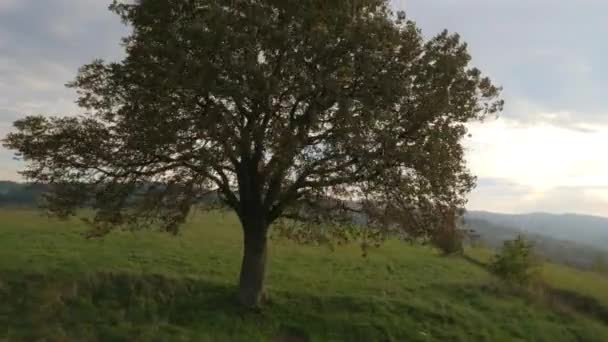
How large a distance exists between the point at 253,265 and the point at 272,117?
7041 millimetres

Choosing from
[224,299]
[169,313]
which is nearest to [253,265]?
[224,299]

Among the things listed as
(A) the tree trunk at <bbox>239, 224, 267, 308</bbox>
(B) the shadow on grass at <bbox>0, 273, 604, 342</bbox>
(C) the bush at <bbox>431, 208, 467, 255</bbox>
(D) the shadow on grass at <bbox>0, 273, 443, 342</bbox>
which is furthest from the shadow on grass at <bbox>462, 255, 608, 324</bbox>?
(A) the tree trunk at <bbox>239, 224, 267, 308</bbox>

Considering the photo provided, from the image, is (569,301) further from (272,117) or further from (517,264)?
(272,117)

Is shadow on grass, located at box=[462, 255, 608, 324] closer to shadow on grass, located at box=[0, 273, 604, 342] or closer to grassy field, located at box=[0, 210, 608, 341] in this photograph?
grassy field, located at box=[0, 210, 608, 341]

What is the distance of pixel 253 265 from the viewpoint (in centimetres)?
2383

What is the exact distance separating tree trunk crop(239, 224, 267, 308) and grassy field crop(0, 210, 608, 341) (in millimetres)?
683

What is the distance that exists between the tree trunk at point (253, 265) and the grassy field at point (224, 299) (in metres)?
0.68

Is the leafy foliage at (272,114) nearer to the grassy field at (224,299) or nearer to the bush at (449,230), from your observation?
the bush at (449,230)

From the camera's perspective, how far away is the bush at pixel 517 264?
128 ft

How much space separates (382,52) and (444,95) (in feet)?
9.50

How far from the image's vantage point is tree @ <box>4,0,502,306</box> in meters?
18.9

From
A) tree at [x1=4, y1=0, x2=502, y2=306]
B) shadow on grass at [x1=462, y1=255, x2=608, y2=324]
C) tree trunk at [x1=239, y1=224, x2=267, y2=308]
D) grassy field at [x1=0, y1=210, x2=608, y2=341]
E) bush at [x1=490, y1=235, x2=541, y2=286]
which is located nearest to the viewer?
tree at [x1=4, y1=0, x2=502, y2=306]

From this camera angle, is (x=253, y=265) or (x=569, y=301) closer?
(x=253, y=265)

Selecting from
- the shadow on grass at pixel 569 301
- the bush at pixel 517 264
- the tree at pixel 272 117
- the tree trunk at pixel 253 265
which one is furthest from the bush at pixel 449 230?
the bush at pixel 517 264
